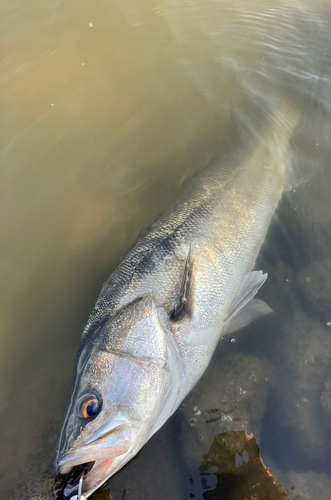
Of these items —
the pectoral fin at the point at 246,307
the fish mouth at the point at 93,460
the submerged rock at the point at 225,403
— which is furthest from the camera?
the pectoral fin at the point at 246,307

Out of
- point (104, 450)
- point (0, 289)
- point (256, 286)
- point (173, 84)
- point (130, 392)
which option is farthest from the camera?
point (173, 84)

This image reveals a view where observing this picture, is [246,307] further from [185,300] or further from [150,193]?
[150,193]

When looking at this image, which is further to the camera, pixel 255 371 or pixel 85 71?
pixel 85 71

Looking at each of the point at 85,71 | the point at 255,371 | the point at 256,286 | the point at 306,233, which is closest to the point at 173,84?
the point at 85,71

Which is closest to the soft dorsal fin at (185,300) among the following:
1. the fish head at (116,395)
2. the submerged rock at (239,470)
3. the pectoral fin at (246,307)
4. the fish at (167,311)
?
the fish at (167,311)

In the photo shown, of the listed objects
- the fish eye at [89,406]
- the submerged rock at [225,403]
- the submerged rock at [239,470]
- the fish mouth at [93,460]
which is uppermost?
the fish eye at [89,406]

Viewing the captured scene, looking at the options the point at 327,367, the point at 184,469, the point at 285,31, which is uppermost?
the point at 285,31

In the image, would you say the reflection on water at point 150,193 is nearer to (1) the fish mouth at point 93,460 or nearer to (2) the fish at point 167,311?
(2) the fish at point 167,311

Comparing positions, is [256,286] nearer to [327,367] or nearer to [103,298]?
[327,367]

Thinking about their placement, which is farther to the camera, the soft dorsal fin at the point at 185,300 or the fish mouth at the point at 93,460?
the soft dorsal fin at the point at 185,300
